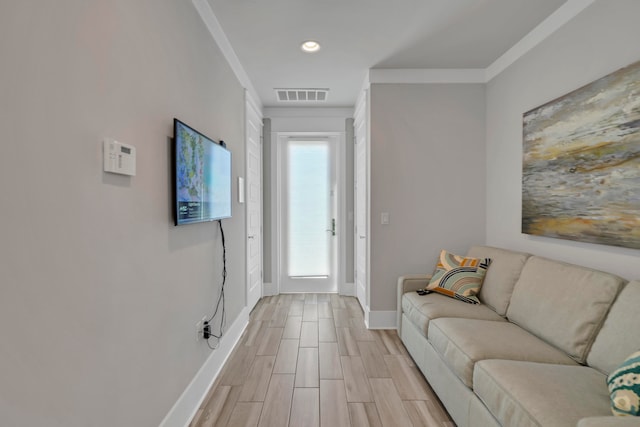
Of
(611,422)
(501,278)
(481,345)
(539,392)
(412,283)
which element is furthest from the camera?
(412,283)

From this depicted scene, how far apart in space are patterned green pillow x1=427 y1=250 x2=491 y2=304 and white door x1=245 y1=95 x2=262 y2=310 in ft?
6.46

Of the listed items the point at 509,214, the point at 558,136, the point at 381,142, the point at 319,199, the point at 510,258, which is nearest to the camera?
the point at 558,136

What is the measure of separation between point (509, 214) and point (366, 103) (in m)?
1.78

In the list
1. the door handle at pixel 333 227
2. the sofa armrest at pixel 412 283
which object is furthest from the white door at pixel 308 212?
the sofa armrest at pixel 412 283

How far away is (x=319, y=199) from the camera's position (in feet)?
15.0

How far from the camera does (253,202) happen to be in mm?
3977

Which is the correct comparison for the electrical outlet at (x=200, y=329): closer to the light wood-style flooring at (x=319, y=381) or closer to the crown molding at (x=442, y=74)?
the light wood-style flooring at (x=319, y=381)

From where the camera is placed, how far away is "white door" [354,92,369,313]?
11.9ft

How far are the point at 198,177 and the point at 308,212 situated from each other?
8.77ft

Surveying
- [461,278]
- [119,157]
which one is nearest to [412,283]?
[461,278]

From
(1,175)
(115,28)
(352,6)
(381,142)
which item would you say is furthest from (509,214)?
(1,175)

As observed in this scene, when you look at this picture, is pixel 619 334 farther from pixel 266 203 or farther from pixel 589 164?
pixel 266 203

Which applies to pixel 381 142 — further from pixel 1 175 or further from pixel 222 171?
pixel 1 175

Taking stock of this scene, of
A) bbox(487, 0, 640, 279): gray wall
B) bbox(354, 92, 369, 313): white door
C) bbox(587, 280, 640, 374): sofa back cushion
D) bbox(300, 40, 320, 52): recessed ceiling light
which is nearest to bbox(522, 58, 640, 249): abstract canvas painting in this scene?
bbox(487, 0, 640, 279): gray wall
